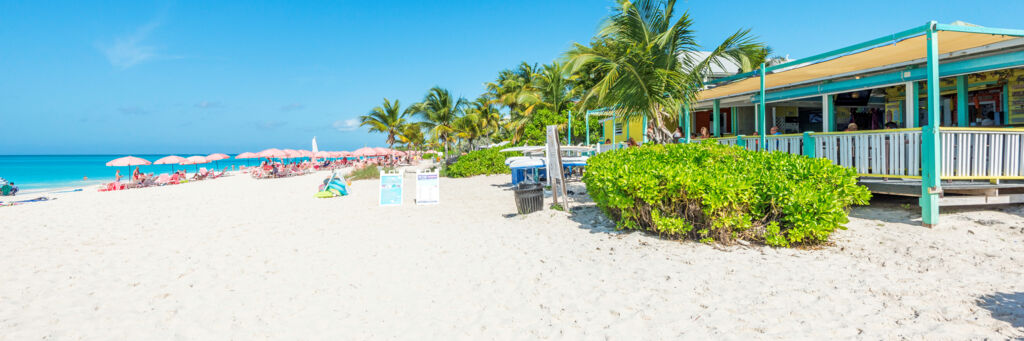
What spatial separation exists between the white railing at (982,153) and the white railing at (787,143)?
6.77 ft

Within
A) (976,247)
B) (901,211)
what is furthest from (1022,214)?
(976,247)

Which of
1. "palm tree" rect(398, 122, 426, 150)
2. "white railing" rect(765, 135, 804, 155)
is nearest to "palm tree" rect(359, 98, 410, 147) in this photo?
"palm tree" rect(398, 122, 426, 150)

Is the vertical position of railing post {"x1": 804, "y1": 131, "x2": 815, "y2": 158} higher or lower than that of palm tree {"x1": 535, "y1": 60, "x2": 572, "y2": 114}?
lower

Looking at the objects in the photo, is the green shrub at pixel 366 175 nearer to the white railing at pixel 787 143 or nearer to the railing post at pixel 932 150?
the white railing at pixel 787 143

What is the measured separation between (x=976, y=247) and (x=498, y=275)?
5297mm

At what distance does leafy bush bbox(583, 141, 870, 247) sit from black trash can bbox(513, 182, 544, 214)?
92.3 inches

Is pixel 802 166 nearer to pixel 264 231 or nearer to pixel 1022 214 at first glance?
pixel 1022 214

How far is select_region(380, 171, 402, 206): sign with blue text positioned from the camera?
34.4 ft

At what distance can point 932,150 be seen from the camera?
18.0 feet

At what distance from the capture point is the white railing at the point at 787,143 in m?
7.80

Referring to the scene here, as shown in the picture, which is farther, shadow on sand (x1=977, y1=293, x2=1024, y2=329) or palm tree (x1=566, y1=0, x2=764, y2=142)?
palm tree (x1=566, y1=0, x2=764, y2=142)

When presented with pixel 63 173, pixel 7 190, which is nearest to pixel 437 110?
pixel 7 190

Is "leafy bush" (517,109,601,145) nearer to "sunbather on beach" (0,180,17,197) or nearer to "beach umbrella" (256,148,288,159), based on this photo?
"beach umbrella" (256,148,288,159)

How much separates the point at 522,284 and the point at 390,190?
699cm
